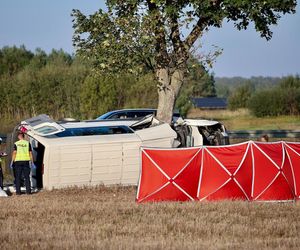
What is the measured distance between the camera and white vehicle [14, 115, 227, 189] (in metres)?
18.7

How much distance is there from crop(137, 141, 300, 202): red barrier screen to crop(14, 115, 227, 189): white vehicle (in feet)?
7.95

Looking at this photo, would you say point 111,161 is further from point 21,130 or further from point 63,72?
point 63,72

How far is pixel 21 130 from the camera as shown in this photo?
1967cm

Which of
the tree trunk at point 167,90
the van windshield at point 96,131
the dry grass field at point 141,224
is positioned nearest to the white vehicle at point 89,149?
the van windshield at point 96,131

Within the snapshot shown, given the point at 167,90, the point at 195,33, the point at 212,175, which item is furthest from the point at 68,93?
the point at 212,175

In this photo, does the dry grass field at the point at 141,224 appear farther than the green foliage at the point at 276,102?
No

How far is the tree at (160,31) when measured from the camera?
2144 centimetres

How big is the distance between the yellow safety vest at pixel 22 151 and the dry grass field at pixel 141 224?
4.40 ft

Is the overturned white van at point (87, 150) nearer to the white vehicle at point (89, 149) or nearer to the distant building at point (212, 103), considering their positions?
the white vehicle at point (89, 149)

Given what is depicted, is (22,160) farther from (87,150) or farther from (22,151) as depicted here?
(87,150)

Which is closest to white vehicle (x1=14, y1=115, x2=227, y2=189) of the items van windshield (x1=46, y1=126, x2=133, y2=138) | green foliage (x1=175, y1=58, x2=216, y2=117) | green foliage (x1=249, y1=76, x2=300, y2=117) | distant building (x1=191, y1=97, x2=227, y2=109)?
van windshield (x1=46, y1=126, x2=133, y2=138)

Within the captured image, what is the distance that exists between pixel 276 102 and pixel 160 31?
53.3 metres

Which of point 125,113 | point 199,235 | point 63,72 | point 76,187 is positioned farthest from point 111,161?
point 63,72

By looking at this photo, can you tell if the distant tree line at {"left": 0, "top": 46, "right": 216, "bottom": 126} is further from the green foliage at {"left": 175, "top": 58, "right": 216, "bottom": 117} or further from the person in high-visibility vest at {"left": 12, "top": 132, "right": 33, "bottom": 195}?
the person in high-visibility vest at {"left": 12, "top": 132, "right": 33, "bottom": 195}
